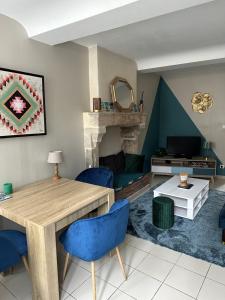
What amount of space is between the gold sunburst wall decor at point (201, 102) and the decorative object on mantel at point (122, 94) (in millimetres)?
2024

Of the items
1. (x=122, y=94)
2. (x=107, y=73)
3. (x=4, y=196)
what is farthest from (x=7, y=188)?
(x=122, y=94)

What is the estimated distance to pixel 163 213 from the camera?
2844 mm

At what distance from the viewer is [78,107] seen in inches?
127

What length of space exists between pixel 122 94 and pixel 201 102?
7.91 ft

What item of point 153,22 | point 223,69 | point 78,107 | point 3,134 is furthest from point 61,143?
point 223,69

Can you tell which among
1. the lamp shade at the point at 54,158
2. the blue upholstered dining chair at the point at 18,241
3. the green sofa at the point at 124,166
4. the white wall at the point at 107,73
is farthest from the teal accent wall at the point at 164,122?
the blue upholstered dining chair at the point at 18,241

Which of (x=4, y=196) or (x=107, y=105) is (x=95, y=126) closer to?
(x=107, y=105)

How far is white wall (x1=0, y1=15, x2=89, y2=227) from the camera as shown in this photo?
235 centimetres

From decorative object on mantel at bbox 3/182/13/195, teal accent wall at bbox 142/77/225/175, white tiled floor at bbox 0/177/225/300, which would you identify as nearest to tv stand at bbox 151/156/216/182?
teal accent wall at bbox 142/77/225/175

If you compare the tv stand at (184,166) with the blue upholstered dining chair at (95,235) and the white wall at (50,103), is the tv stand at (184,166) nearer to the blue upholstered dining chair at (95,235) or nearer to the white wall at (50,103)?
the white wall at (50,103)

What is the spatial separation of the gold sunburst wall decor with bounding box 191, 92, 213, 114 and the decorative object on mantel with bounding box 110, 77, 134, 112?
202cm

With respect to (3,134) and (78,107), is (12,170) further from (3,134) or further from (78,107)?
(78,107)

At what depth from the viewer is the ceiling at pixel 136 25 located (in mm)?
1831

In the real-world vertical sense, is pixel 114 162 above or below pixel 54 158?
below
